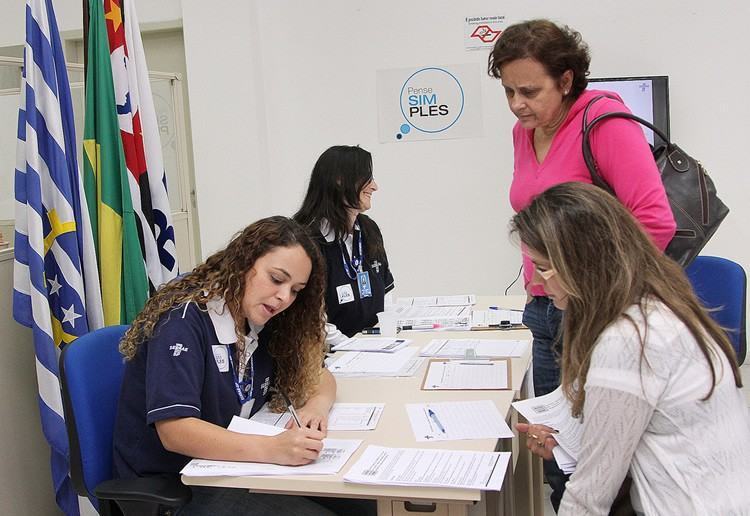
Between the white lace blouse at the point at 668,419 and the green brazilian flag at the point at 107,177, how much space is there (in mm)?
1892

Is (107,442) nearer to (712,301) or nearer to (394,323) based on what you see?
(394,323)

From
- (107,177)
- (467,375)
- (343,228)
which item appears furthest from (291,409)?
(107,177)

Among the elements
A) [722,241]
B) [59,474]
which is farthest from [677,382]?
[722,241]

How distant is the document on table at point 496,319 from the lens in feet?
8.54

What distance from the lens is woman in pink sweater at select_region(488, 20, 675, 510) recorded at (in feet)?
5.58

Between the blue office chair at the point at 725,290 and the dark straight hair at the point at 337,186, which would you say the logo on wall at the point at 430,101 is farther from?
the blue office chair at the point at 725,290

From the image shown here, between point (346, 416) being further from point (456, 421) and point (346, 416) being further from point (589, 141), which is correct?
point (589, 141)

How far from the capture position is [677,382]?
1234 millimetres

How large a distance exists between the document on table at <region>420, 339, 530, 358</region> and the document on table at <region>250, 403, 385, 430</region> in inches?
18.2

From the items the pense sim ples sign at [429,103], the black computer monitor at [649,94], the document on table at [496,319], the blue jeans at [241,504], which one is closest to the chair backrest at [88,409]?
the blue jeans at [241,504]

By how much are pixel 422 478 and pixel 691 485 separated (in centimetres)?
46

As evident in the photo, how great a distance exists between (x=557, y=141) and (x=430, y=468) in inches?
34.9

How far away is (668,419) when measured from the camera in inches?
49.0

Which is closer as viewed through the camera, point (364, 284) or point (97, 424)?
point (97, 424)
